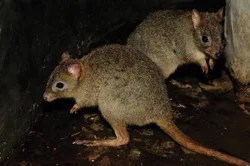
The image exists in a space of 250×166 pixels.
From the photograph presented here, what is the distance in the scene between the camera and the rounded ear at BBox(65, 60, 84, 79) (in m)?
6.79

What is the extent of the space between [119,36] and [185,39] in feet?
6.93

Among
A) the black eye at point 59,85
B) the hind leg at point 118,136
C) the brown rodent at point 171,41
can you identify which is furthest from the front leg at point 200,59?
the black eye at point 59,85

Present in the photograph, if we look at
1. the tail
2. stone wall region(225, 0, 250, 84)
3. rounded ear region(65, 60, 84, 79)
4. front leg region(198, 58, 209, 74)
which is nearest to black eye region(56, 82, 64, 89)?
rounded ear region(65, 60, 84, 79)

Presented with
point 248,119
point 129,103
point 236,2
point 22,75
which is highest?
point 236,2

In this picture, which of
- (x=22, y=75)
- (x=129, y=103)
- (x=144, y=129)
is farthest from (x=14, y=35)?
(x=144, y=129)

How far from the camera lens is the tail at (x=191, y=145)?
6156 millimetres

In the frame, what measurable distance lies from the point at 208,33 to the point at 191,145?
6.76ft

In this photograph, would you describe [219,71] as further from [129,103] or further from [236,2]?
[129,103]

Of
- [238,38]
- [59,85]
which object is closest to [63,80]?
[59,85]

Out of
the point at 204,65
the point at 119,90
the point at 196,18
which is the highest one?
the point at 196,18

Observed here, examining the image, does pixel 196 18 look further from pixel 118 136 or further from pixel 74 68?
pixel 118 136

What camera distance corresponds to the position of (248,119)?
754 cm

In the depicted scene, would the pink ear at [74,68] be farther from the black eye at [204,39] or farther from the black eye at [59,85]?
the black eye at [204,39]

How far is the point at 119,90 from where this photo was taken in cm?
662
